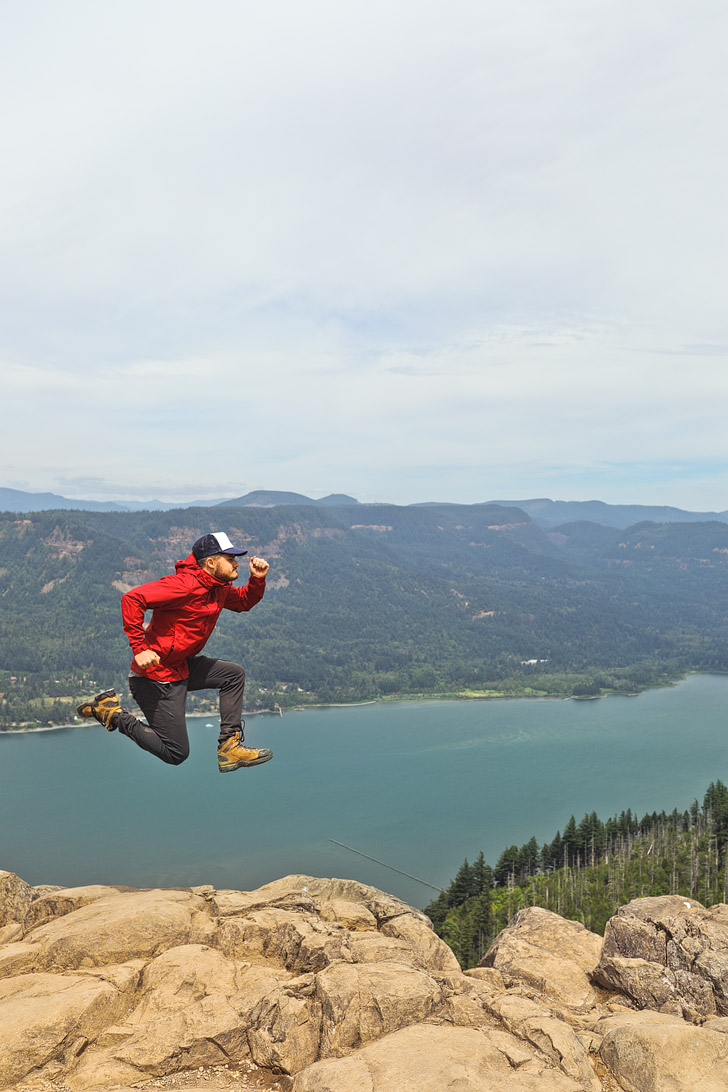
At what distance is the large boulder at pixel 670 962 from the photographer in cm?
934

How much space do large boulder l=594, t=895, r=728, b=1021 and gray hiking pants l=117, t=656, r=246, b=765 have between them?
761cm

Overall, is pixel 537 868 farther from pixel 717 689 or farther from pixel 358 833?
pixel 717 689

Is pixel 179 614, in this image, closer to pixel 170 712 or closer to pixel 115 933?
pixel 170 712

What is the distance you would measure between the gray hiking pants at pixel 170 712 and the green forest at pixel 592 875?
3637cm

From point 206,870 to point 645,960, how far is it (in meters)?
60.0

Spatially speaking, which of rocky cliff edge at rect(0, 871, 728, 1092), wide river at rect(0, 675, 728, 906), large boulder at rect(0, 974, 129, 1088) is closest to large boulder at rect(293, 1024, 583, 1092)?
rocky cliff edge at rect(0, 871, 728, 1092)

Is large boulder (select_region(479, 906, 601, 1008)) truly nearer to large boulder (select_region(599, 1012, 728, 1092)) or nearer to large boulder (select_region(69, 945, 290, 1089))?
large boulder (select_region(599, 1012, 728, 1092))

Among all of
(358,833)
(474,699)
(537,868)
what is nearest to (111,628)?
(474,699)

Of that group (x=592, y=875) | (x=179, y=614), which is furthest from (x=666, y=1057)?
(x=592, y=875)

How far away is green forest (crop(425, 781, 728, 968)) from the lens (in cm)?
4131

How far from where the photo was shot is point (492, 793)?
82500 mm

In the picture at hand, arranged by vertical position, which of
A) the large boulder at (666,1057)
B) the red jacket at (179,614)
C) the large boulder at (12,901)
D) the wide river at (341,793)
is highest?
the red jacket at (179,614)

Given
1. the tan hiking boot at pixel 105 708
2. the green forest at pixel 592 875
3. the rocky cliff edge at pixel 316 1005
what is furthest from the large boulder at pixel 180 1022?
the green forest at pixel 592 875

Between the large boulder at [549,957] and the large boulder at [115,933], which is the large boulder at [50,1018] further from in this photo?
the large boulder at [549,957]
